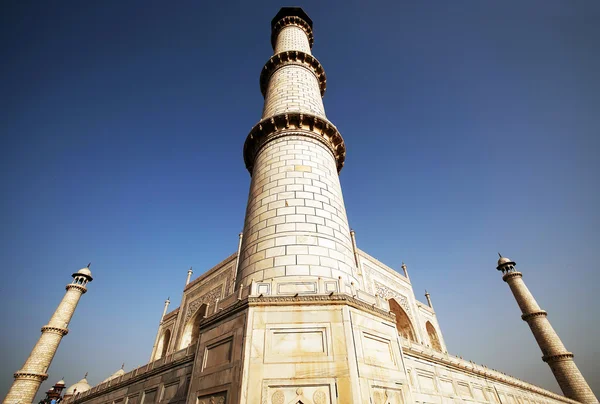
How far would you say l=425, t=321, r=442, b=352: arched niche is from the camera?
76.0 feet

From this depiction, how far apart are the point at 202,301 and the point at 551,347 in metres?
24.1

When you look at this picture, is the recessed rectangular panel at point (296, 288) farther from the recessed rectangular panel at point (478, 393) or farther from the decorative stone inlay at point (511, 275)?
the decorative stone inlay at point (511, 275)

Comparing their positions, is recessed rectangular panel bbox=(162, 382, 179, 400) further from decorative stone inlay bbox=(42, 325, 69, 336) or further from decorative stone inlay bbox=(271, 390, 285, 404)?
decorative stone inlay bbox=(42, 325, 69, 336)

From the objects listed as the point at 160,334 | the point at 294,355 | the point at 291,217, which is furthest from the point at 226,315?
the point at 160,334

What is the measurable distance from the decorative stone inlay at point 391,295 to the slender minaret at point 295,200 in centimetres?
1263

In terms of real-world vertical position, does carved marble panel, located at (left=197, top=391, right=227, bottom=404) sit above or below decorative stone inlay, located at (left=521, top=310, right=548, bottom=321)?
below

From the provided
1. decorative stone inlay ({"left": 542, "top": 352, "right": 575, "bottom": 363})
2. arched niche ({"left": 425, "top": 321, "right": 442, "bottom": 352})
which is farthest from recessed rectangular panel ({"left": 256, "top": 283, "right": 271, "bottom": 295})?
decorative stone inlay ({"left": 542, "top": 352, "right": 575, "bottom": 363})

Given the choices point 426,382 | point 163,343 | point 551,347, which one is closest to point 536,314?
point 551,347

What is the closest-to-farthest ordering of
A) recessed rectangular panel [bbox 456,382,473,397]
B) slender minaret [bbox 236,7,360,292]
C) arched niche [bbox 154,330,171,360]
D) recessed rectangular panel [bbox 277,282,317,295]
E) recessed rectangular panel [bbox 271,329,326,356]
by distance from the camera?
1. recessed rectangular panel [bbox 271,329,326,356]
2. recessed rectangular panel [bbox 277,282,317,295]
3. slender minaret [bbox 236,7,360,292]
4. recessed rectangular panel [bbox 456,382,473,397]
5. arched niche [bbox 154,330,171,360]

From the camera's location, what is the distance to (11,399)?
18.2 meters

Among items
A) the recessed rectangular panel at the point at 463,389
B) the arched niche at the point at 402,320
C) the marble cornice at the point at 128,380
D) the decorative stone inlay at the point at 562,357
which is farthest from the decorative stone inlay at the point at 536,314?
the marble cornice at the point at 128,380

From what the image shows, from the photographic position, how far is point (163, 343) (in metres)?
22.3

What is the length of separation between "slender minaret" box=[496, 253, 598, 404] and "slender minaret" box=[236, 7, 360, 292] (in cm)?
2237

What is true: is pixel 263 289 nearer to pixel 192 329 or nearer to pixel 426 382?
pixel 426 382
